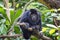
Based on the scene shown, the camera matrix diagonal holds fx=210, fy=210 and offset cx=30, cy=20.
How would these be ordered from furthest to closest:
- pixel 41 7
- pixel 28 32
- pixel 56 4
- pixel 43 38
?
pixel 41 7, pixel 56 4, pixel 28 32, pixel 43 38

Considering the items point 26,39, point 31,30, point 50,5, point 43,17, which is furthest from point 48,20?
point 31,30

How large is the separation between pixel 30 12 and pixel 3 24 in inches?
17.9

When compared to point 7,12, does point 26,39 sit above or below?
below

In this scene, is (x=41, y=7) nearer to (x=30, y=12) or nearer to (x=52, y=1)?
(x=52, y=1)


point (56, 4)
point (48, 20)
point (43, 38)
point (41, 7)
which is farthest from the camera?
point (41, 7)

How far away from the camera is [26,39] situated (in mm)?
2557

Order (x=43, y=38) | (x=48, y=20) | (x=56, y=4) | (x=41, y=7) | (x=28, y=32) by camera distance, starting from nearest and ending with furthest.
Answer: (x=43, y=38) < (x=28, y=32) < (x=48, y=20) < (x=56, y=4) < (x=41, y=7)

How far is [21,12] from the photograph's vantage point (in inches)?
111

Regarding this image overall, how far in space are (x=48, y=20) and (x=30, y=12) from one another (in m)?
0.53

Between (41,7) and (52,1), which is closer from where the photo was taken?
(52,1)

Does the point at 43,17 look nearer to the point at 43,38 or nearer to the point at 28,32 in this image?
the point at 28,32

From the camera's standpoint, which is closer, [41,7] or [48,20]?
[48,20]

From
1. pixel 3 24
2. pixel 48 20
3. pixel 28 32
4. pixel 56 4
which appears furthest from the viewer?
pixel 56 4

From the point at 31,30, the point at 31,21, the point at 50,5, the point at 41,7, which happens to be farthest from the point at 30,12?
the point at 41,7
